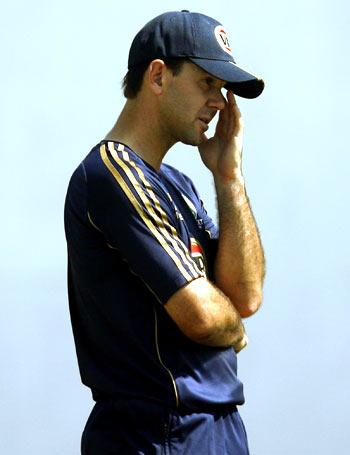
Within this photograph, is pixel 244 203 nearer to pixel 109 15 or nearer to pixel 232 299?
pixel 232 299

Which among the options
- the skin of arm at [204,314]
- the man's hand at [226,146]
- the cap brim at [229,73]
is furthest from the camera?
the man's hand at [226,146]

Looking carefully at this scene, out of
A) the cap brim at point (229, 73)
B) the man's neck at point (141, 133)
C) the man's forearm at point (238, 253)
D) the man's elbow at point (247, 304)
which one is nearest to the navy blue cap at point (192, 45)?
the cap brim at point (229, 73)

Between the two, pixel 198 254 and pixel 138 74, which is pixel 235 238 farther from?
pixel 138 74

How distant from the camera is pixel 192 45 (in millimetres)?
2656

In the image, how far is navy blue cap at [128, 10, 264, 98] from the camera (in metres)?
2.65

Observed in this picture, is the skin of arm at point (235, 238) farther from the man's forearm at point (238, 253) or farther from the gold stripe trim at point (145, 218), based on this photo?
the gold stripe trim at point (145, 218)

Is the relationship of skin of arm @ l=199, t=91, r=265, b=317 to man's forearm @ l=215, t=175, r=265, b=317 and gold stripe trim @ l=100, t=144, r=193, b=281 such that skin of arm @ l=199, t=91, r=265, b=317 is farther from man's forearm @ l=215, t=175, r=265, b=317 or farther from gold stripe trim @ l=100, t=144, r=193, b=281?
gold stripe trim @ l=100, t=144, r=193, b=281

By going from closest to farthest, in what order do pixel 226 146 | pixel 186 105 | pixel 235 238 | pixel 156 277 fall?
pixel 156 277 < pixel 186 105 < pixel 235 238 < pixel 226 146

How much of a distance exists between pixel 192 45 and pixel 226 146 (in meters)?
0.31

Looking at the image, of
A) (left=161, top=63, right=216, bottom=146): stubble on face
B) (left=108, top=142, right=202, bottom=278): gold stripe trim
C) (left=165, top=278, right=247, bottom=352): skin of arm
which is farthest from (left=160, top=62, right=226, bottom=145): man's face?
(left=165, top=278, right=247, bottom=352): skin of arm

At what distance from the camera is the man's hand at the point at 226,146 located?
112 inches

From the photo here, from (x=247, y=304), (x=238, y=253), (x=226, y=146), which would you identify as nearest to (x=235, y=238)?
(x=238, y=253)

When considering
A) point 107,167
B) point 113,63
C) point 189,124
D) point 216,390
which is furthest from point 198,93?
point 113,63

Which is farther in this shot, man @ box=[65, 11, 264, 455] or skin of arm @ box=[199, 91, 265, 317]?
skin of arm @ box=[199, 91, 265, 317]
